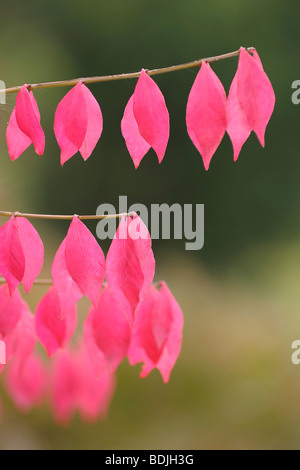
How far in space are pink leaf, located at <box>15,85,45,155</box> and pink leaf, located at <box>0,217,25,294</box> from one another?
111mm

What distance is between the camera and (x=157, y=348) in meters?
0.93

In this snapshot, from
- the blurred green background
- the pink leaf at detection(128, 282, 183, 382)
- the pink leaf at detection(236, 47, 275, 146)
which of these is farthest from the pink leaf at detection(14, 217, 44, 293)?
the blurred green background

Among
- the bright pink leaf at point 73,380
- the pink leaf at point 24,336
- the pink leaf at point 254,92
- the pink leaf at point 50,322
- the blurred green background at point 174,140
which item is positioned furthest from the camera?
the blurred green background at point 174,140

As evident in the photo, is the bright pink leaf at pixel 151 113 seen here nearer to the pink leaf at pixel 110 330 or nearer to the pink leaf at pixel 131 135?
the pink leaf at pixel 131 135

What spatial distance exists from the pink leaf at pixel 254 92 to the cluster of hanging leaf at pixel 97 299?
190mm

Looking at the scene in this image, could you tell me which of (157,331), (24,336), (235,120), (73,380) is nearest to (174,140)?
(73,380)

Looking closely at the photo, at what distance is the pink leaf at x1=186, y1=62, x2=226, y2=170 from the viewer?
722 millimetres

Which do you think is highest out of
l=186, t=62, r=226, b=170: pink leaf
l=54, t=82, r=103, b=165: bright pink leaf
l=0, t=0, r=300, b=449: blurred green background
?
l=0, t=0, r=300, b=449: blurred green background

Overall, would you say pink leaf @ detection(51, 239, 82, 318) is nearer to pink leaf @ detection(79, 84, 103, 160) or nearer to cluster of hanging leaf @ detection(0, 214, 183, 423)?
cluster of hanging leaf @ detection(0, 214, 183, 423)

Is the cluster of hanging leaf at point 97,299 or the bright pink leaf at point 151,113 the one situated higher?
the bright pink leaf at point 151,113

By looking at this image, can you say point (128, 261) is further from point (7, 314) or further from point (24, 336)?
point (24, 336)

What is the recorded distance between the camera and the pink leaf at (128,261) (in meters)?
0.75

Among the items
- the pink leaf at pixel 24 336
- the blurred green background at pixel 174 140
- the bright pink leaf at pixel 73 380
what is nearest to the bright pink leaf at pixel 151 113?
the pink leaf at pixel 24 336

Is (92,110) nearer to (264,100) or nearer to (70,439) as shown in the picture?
(264,100)
